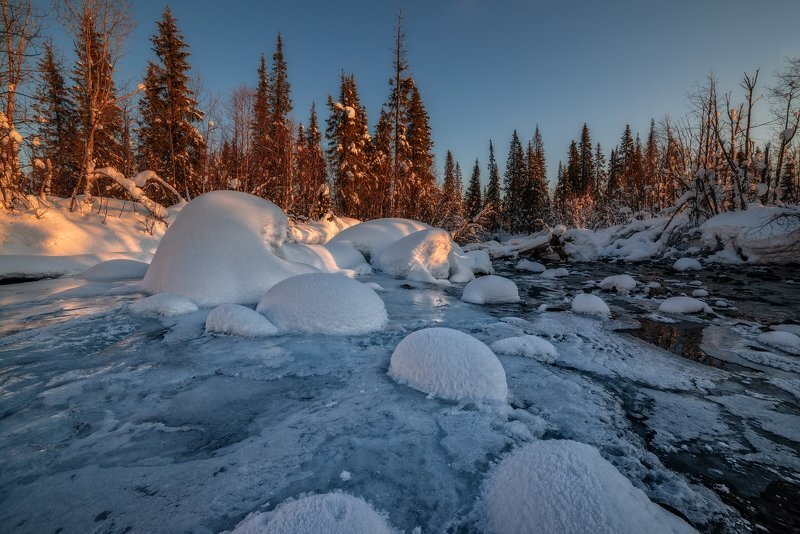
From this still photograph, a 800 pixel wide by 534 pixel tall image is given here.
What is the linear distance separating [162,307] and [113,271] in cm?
327

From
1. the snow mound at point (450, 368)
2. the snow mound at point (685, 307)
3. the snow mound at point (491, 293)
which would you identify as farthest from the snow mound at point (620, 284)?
the snow mound at point (450, 368)

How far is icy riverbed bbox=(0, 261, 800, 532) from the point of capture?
3.86 ft

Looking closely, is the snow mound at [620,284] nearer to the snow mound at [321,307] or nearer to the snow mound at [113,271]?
the snow mound at [321,307]

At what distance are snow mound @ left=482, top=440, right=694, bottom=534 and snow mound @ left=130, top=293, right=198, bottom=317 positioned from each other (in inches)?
140

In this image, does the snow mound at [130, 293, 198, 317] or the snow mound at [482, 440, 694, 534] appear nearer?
the snow mound at [482, 440, 694, 534]

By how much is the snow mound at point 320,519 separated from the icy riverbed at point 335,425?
0.17 meters

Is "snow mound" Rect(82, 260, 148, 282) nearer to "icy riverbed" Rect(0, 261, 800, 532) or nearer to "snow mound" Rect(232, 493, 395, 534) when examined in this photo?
"icy riverbed" Rect(0, 261, 800, 532)

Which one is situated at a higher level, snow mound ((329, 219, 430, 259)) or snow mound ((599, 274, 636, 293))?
snow mound ((329, 219, 430, 259))

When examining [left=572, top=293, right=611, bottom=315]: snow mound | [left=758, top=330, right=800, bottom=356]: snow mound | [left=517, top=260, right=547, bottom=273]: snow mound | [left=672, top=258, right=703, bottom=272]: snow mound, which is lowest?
[left=758, top=330, right=800, bottom=356]: snow mound

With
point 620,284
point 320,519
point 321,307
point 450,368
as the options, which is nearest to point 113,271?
point 321,307

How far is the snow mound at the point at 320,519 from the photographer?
92cm

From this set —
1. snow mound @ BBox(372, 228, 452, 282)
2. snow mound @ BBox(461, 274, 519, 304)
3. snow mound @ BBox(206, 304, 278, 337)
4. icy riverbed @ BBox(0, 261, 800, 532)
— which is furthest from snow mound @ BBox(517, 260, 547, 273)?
snow mound @ BBox(206, 304, 278, 337)

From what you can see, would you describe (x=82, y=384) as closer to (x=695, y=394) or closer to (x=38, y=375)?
(x=38, y=375)

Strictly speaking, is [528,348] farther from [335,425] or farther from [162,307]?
[162,307]
